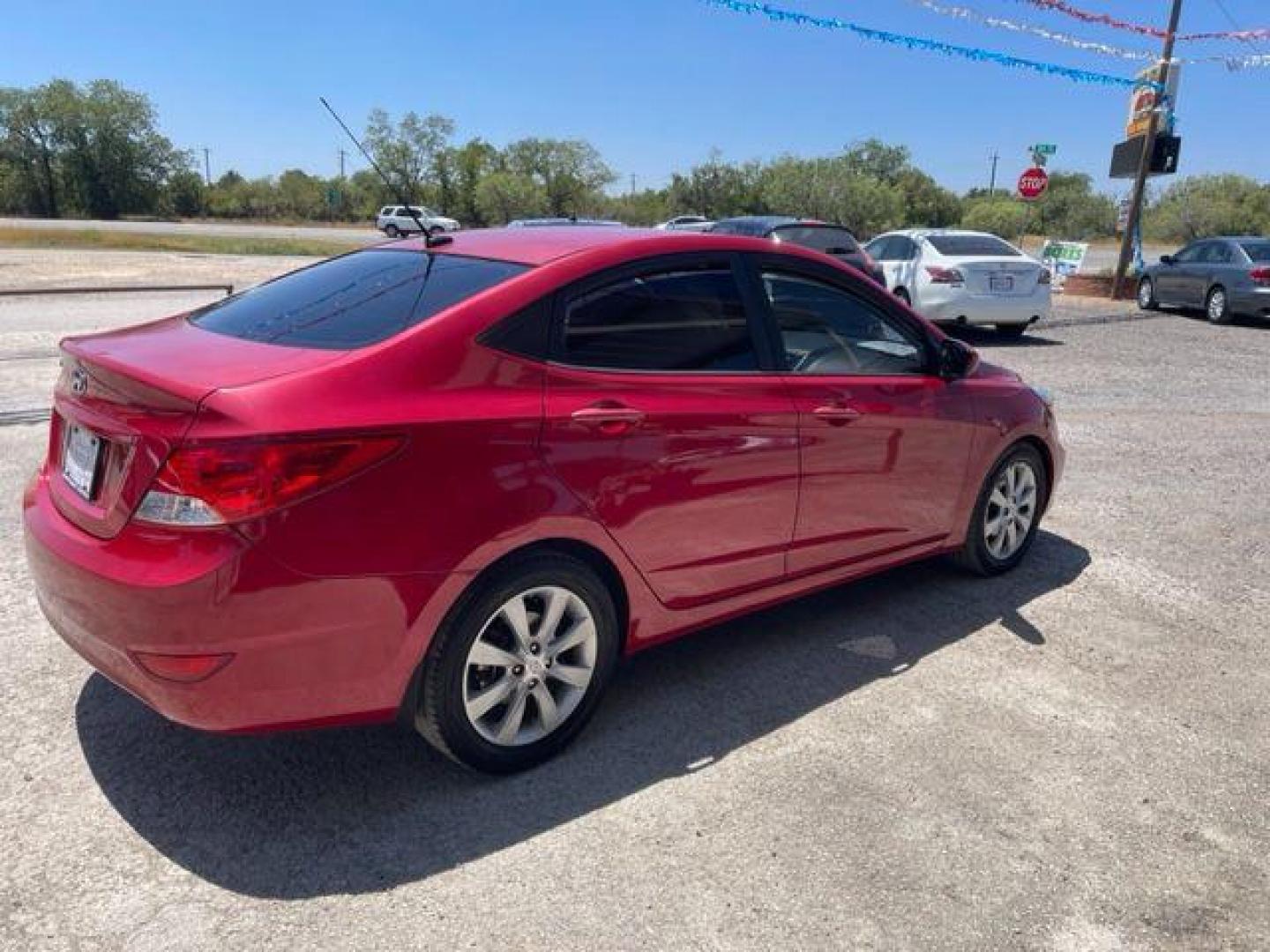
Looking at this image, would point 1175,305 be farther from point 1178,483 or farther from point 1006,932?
point 1006,932

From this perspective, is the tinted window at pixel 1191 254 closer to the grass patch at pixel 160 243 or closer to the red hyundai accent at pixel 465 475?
the red hyundai accent at pixel 465 475

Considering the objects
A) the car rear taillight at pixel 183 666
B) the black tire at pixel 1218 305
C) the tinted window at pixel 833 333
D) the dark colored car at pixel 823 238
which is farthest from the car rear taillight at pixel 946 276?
the car rear taillight at pixel 183 666

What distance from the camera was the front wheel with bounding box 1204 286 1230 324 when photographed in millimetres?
18047

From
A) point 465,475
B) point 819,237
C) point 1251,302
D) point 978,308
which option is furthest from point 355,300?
point 1251,302

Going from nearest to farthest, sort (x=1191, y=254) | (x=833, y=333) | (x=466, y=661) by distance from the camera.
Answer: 1. (x=466, y=661)
2. (x=833, y=333)
3. (x=1191, y=254)

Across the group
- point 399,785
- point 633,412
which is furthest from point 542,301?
point 399,785

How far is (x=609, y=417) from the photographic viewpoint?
3154mm

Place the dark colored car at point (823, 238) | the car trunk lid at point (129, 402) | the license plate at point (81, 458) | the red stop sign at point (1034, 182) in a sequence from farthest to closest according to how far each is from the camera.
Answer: the red stop sign at point (1034, 182), the dark colored car at point (823, 238), the license plate at point (81, 458), the car trunk lid at point (129, 402)

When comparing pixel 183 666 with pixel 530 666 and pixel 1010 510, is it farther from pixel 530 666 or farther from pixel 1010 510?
pixel 1010 510

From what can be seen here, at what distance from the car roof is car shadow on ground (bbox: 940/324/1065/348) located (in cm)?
1126

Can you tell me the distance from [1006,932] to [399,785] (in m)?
1.78

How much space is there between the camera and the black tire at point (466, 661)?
9.57ft

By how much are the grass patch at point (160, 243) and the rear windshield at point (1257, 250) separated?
28.9 m

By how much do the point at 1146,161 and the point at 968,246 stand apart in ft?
29.0
